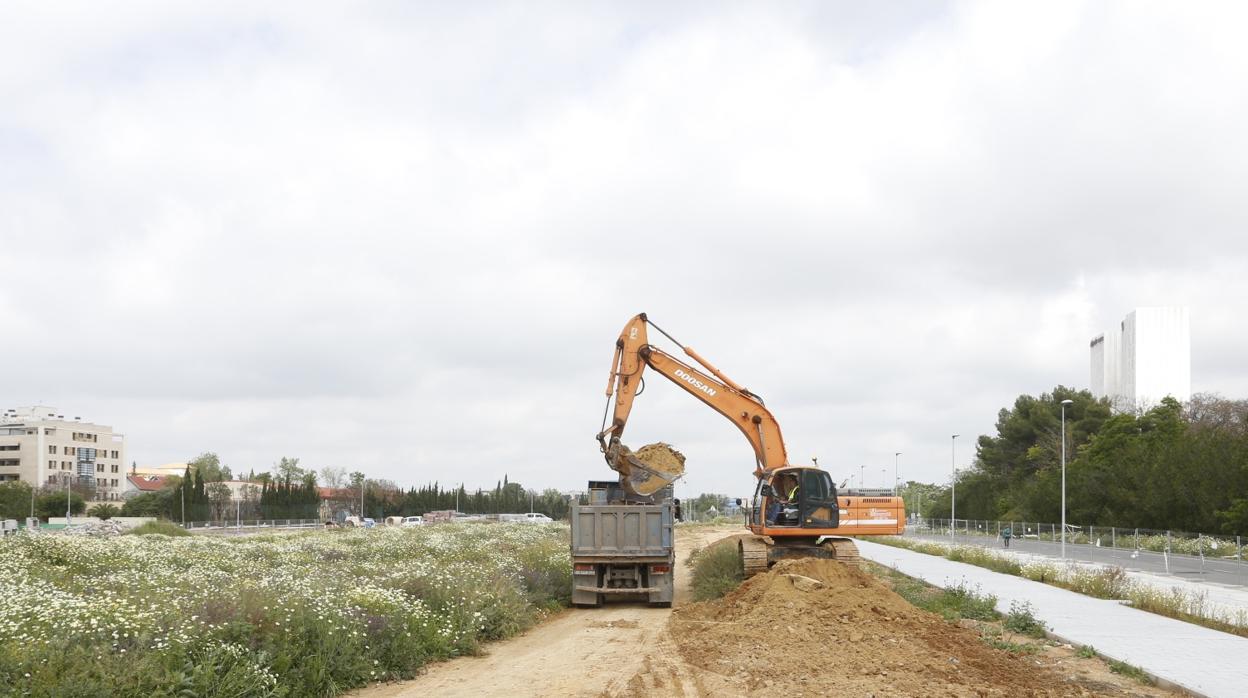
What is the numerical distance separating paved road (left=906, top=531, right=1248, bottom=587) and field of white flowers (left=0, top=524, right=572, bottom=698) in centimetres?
2520

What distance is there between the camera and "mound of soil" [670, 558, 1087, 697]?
38.5 ft

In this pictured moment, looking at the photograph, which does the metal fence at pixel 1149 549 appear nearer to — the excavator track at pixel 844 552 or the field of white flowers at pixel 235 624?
the excavator track at pixel 844 552

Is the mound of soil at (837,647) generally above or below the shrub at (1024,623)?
above

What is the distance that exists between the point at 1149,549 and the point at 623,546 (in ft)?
128

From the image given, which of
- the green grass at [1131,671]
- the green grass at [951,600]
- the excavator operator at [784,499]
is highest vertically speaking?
the excavator operator at [784,499]

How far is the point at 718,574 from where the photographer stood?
79.5 feet

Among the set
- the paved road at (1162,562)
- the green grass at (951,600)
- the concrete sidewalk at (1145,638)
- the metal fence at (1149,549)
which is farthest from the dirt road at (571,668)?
the metal fence at (1149,549)

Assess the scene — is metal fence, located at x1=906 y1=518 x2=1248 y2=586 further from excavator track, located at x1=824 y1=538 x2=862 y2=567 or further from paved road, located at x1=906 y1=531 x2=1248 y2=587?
excavator track, located at x1=824 y1=538 x2=862 y2=567

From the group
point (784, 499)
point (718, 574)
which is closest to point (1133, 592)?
point (784, 499)

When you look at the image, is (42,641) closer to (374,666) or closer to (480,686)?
(374,666)

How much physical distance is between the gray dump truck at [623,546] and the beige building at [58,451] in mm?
124661

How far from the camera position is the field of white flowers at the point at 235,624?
9.41 metres

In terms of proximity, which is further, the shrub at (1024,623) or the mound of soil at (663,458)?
the mound of soil at (663,458)

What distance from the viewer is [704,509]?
152 metres
